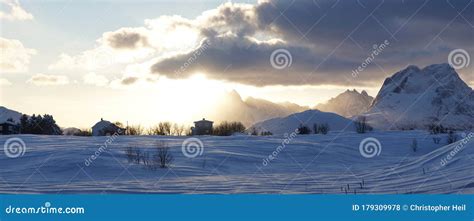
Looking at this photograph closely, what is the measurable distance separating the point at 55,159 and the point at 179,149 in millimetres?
4914

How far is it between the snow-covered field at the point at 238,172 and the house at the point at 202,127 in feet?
56.2

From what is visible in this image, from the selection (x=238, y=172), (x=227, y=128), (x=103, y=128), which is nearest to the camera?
(x=238, y=172)

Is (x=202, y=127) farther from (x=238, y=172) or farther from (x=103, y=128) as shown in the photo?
(x=238, y=172)

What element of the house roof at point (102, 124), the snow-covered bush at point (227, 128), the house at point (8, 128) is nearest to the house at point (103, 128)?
the house roof at point (102, 124)

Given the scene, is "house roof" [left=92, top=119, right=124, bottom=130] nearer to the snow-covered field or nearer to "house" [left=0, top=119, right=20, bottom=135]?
"house" [left=0, top=119, right=20, bottom=135]

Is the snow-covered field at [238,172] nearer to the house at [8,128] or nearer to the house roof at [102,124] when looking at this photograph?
the house roof at [102,124]

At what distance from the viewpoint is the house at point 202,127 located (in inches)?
1533

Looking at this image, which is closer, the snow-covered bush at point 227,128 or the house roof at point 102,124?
the snow-covered bush at point 227,128

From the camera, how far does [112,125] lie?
51.1 meters

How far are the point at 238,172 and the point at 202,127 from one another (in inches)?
1076

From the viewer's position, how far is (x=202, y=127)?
138 feet

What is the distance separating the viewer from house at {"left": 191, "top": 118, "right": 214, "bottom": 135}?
3894cm

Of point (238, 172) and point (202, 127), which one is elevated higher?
point (202, 127)

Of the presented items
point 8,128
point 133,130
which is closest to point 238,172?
point 133,130
